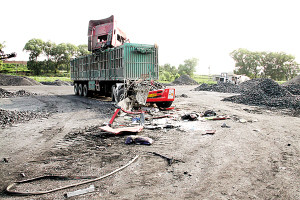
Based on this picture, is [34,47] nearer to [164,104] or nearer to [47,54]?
[47,54]

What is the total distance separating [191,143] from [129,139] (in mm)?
1518

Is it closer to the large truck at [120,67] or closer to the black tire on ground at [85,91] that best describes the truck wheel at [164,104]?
the large truck at [120,67]

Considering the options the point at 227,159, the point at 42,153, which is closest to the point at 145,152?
the point at 227,159

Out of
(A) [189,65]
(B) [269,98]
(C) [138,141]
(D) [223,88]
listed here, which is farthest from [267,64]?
(C) [138,141]

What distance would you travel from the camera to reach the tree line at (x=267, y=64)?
217 ft

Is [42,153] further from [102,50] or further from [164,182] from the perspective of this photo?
[102,50]

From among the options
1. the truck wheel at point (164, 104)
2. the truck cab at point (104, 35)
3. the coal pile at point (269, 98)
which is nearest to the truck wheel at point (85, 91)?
the truck cab at point (104, 35)

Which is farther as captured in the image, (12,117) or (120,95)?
(120,95)

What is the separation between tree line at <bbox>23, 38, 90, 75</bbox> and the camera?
63.3m

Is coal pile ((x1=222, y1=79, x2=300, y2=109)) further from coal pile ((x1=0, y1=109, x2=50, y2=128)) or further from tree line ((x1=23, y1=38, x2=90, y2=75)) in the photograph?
tree line ((x1=23, y1=38, x2=90, y2=75))

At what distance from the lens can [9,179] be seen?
3438 millimetres

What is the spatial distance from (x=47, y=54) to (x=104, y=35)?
5940 centimetres

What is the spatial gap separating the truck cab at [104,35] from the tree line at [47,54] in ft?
180

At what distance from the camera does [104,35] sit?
14.5m
